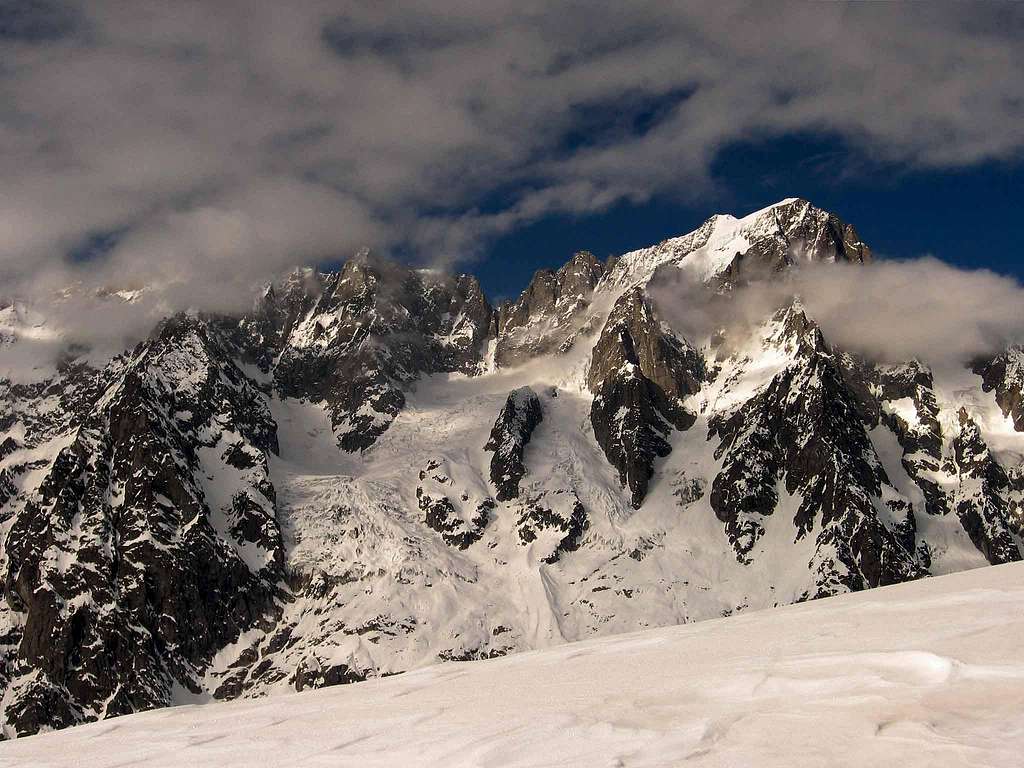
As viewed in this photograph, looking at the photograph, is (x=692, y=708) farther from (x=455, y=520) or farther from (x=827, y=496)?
(x=455, y=520)

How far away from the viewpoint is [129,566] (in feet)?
563

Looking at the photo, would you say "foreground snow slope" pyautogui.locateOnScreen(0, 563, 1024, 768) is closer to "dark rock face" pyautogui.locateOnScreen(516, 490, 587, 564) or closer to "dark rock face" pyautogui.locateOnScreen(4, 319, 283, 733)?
"dark rock face" pyautogui.locateOnScreen(4, 319, 283, 733)

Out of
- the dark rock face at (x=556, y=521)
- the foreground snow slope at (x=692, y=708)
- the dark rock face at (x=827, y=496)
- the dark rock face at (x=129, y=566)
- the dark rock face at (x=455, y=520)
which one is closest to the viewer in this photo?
the foreground snow slope at (x=692, y=708)

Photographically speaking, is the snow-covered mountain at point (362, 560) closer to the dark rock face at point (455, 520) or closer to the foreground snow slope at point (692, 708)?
the dark rock face at point (455, 520)

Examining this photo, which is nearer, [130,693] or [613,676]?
[613,676]

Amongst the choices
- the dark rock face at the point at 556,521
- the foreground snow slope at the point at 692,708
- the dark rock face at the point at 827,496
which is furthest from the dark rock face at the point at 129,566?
the foreground snow slope at the point at 692,708

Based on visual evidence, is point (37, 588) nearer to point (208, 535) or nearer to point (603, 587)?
point (208, 535)

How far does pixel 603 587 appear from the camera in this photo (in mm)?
176500

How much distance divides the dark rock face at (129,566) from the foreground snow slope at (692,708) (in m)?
148

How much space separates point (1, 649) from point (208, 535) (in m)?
37.1

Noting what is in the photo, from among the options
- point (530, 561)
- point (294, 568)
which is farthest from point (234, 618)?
point (530, 561)

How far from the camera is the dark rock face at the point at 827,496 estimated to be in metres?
174

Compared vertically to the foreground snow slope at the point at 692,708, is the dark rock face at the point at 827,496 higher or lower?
lower

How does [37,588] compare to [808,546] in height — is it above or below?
above
